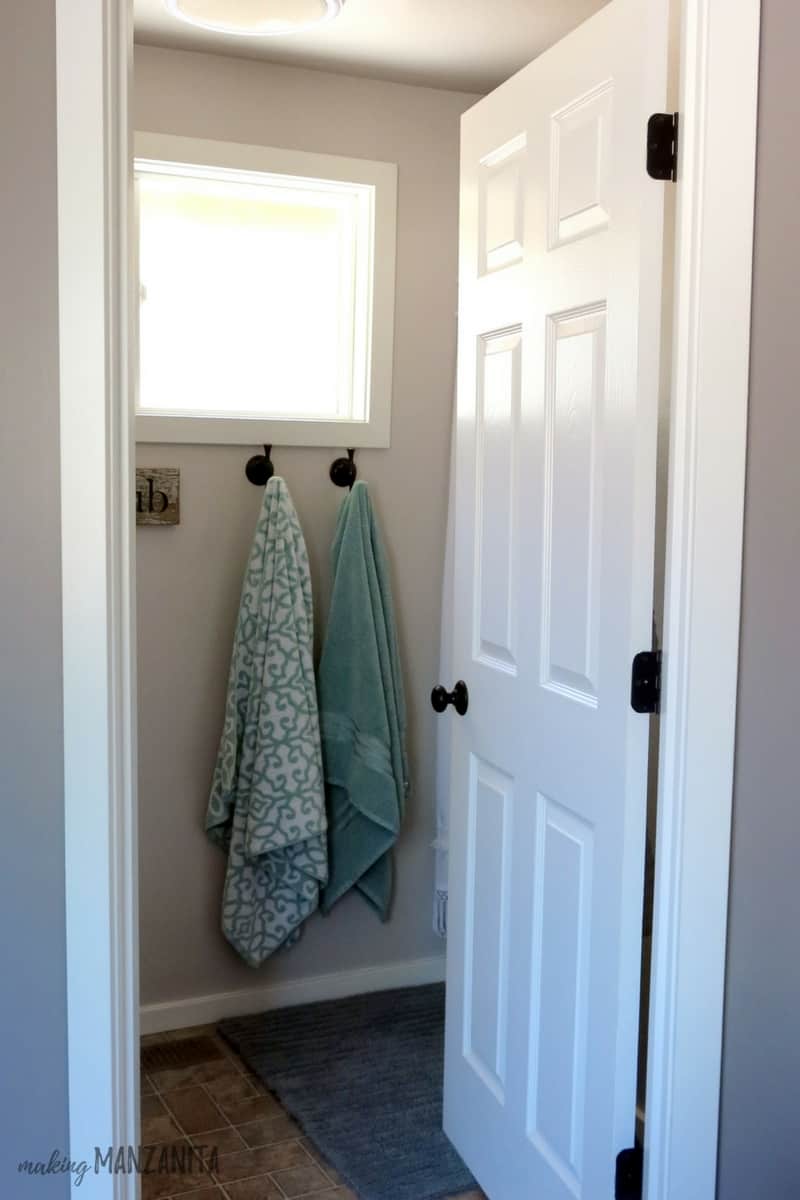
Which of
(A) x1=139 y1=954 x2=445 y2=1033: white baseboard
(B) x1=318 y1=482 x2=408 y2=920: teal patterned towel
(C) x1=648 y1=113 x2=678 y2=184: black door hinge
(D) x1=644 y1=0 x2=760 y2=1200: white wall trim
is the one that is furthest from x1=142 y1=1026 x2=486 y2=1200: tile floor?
(C) x1=648 y1=113 x2=678 y2=184: black door hinge

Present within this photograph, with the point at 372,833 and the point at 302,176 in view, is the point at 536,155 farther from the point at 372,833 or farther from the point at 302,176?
the point at 372,833

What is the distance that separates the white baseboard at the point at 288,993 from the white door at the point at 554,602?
757 mm

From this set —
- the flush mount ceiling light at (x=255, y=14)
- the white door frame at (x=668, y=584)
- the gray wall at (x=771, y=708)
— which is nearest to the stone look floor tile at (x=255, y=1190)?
the white door frame at (x=668, y=584)

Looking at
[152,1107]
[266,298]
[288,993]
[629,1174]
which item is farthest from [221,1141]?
[266,298]

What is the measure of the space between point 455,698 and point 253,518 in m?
0.86

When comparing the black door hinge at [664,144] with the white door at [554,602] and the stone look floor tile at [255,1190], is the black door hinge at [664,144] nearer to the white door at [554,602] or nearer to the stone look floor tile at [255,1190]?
the white door at [554,602]

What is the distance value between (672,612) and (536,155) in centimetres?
84

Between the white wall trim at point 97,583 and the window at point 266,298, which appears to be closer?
the white wall trim at point 97,583

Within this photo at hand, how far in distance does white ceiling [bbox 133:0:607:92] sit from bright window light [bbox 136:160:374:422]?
0.90 feet

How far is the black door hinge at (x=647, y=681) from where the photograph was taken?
5.47 feet

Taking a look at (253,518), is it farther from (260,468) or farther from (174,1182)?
(174,1182)

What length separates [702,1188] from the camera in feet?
5.54

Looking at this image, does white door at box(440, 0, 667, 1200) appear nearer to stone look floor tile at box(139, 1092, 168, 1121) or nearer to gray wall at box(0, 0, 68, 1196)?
stone look floor tile at box(139, 1092, 168, 1121)

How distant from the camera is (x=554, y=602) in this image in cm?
193
